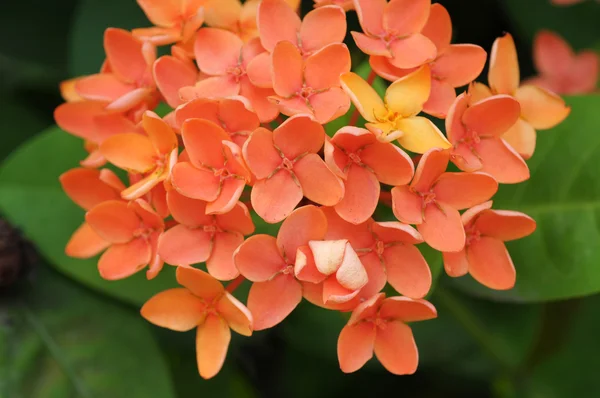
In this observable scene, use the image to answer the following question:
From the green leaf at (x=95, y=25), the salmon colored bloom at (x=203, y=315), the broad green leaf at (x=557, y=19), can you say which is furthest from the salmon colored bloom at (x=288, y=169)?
the broad green leaf at (x=557, y=19)

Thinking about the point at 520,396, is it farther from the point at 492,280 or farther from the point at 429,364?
the point at 492,280

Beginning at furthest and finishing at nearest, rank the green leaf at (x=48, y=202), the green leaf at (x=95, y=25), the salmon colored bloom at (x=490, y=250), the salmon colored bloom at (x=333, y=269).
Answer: the green leaf at (x=95, y=25), the green leaf at (x=48, y=202), the salmon colored bloom at (x=490, y=250), the salmon colored bloom at (x=333, y=269)

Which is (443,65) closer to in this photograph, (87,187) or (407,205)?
(407,205)

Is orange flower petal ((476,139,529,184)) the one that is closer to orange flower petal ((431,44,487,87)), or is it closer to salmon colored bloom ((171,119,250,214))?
orange flower petal ((431,44,487,87))

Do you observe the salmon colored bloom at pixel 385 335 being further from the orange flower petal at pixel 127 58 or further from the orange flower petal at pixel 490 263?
the orange flower petal at pixel 127 58

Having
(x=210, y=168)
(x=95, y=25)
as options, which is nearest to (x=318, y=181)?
(x=210, y=168)

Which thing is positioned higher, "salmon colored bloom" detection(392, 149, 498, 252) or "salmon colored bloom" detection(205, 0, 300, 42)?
"salmon colored bloom" detection(205, 0, 300, 42)

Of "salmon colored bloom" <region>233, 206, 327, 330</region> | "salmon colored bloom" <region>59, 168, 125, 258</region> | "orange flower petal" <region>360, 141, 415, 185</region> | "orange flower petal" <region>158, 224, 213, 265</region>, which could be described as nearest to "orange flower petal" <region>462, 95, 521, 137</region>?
"orange flower petal" <region>360, 141, 415, 185</region>
